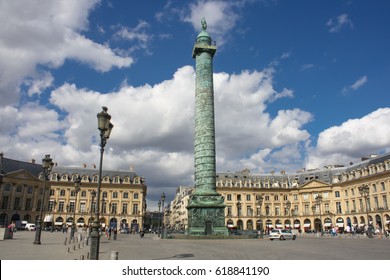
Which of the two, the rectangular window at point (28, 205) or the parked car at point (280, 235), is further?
the rectangular window at point (28, 205)

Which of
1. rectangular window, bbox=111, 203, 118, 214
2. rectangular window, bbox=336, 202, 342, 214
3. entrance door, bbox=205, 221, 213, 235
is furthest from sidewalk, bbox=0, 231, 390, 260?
rectangular window, bbox=336, 202, 342, 214

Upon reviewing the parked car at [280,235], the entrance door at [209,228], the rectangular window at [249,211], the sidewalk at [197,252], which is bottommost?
the sidewalk at [197,252]

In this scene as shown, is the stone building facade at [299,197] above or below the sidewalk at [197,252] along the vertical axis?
above

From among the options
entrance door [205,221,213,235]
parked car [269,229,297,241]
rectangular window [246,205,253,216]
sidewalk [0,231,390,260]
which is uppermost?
rectangular window [246,205,253,216]

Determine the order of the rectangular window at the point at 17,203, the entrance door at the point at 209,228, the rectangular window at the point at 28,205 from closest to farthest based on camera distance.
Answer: the entrance door at the point at 209,228
the rectangular window at the point at 17,203
the rectangular window at the point at 28,205

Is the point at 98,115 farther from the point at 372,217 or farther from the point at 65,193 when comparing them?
the point at 65,193

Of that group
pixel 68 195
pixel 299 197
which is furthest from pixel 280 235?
pixel 68 195

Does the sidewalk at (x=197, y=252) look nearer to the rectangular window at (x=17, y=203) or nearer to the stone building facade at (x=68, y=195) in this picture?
the stone building facade at (x=68, y=195)

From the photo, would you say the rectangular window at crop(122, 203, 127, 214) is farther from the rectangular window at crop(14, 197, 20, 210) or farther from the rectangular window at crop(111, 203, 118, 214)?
the rectangular window at crop(14, 197, 20, 210)

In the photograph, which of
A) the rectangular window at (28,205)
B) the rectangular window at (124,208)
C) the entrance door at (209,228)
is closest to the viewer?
the entrance door at (209,228)

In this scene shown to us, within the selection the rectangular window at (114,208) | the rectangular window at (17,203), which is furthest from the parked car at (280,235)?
the rectangular window at (17,203)

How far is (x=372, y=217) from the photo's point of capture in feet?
191

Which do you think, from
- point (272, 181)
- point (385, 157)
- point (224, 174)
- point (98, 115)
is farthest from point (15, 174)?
point (385, 157)

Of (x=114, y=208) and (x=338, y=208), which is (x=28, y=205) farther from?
(x=338, y=208)
